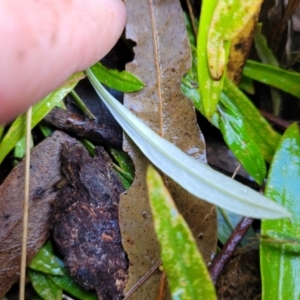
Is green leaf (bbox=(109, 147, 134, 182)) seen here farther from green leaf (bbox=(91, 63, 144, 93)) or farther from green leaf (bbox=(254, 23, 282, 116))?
green leaf (bbox=(254, 23, 282, 116))

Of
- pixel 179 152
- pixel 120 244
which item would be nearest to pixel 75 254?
pixel 120 244

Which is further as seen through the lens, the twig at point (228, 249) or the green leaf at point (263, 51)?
the green leaf at point (263, 51)

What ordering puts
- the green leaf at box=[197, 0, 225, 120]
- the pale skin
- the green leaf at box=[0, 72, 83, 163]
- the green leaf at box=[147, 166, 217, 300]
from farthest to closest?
the green leaf at box=[0, 72, 83, 163]
the green leaf at box=[197, 0, 225, 120]
the green leaf at box=[147, 166, 217, 300]
the pale skin

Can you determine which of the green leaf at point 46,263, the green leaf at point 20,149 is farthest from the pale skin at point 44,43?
the green leaf at point 46,263

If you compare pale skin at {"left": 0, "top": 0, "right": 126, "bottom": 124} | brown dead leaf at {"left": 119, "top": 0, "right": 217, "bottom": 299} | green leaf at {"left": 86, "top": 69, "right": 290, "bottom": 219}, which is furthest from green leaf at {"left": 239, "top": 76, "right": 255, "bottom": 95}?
pale skin at {"left": 0, "top": 0, "right": 126, "bottom": 124}

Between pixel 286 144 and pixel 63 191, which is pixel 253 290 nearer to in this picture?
pixel 286 144

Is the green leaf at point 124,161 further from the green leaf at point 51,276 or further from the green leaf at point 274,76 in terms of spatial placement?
the green leaf at point 274,76

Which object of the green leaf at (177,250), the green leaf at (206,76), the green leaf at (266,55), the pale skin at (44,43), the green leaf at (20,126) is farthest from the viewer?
the green leaf at (266,55)
